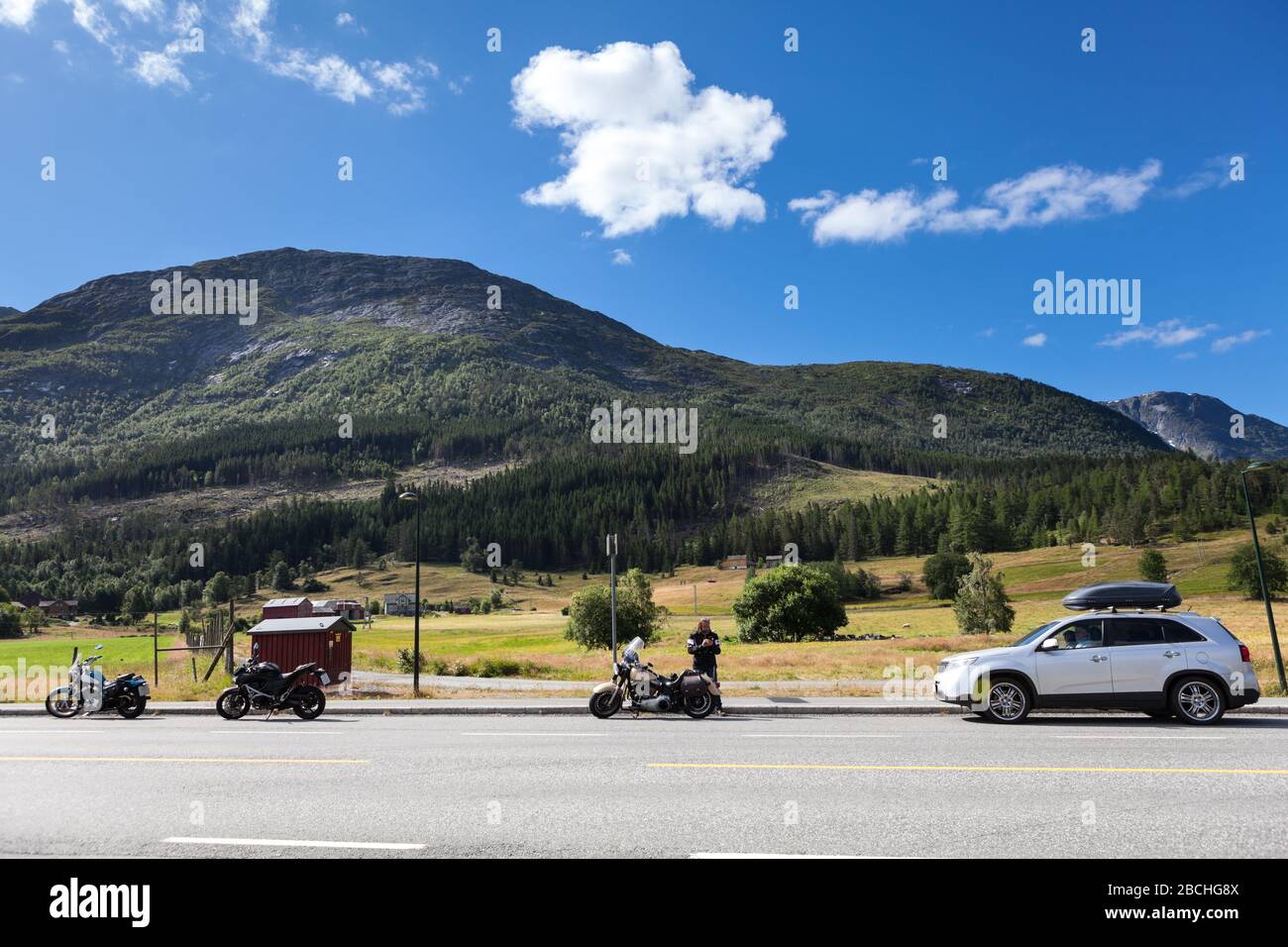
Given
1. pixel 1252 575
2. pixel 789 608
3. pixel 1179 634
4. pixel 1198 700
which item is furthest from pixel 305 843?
pixel 1252 575

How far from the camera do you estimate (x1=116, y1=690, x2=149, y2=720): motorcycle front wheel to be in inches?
795

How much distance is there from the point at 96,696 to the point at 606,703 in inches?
537

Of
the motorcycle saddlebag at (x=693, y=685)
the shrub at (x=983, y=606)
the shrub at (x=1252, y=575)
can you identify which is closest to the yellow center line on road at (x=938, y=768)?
the motorcycle saddlebag at (x=693, y=685)

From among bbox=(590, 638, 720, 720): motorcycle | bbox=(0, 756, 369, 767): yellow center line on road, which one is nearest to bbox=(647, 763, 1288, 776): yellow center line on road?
bbox=(0, 756, 369, 767): yellow center line on road

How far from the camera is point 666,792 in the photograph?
9195 millimetres

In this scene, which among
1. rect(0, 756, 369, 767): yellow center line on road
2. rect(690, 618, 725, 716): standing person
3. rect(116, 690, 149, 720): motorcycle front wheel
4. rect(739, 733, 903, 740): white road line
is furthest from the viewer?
rect(116, 690, 149, 720): motorcycle front wheel

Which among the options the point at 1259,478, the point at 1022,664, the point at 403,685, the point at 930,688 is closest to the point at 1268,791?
the point at 1022,664

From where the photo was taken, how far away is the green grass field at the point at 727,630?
122 feet

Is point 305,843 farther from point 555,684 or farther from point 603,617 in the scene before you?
point 603,617

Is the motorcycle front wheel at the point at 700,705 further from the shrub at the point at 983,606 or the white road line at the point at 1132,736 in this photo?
the shrub at the point at 983,606

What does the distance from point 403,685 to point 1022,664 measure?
71.5ft

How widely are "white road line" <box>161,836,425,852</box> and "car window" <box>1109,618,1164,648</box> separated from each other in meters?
14.1

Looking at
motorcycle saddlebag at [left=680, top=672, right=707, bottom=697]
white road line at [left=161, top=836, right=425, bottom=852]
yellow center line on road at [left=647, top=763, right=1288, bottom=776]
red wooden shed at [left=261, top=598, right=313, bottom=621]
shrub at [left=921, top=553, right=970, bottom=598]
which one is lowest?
shrub at [left=921, top=553, right=970, bottom=598]

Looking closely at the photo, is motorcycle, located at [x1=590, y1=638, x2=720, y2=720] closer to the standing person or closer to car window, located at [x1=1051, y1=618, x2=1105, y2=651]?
the standing person
